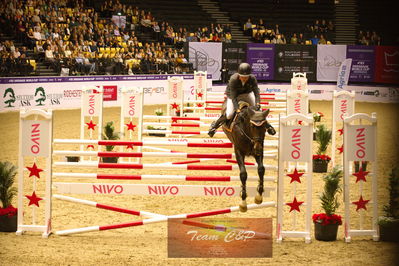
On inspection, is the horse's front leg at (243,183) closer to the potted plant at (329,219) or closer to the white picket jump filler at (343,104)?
the potted plant at (329,219)

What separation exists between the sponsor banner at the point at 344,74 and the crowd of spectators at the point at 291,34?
3.75 meters

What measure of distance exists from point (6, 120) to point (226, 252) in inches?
580

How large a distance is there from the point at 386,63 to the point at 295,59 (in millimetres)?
4699

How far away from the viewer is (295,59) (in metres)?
34.0

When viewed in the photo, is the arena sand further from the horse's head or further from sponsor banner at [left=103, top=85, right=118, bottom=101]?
sponsor banner at [left=103, top=85, right=118, bottom=101]

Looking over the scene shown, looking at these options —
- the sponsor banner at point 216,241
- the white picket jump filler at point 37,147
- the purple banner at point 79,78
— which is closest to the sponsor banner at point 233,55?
the purple banner at point 79,78

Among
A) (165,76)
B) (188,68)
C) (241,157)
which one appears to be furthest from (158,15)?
(241,157)

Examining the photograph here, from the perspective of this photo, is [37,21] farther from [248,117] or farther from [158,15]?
[248,117]

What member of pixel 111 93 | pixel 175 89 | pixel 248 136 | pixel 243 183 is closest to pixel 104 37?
pixel 111 93

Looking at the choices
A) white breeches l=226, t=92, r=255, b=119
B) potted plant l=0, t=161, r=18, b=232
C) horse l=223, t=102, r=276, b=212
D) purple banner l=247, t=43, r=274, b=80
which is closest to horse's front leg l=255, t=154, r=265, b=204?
horse l=223, t=102, r=276, b=212

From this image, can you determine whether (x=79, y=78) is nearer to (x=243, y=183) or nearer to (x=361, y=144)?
(x=243, y=183)

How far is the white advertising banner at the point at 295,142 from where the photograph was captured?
876 centimetres

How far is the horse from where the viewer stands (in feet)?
27.9

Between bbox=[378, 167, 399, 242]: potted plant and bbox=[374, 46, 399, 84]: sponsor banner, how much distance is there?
24449mm
